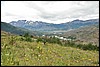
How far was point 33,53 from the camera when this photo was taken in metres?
15.3

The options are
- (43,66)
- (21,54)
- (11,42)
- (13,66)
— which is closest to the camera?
(13,66)

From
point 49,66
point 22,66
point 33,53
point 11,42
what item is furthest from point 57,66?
point 11,42

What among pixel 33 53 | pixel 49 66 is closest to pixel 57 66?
pixel 49 66

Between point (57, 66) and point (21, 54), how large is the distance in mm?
3784

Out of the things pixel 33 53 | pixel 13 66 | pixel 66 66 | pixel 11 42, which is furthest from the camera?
pixel 11 42

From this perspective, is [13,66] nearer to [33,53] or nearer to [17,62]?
[17,62]

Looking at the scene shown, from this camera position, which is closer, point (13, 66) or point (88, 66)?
point (13, 66)

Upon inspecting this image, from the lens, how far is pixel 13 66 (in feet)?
34.0

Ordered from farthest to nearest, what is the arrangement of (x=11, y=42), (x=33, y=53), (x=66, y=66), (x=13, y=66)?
(x=11, y=42), (x=33, y=53), (x=66, y=66), (x=13, y=66)

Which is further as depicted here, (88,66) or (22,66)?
(88,66)

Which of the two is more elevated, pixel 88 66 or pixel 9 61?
pixel 9 61

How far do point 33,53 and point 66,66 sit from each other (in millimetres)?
3978

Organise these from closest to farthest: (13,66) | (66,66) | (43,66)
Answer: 1. (13,66)
2. (43,66)
3. (66,66)

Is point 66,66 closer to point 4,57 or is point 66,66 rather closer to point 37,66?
point 37,66
